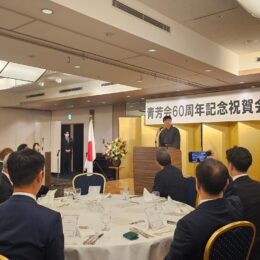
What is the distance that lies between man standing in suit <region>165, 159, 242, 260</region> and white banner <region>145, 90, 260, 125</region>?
5906 millimetres

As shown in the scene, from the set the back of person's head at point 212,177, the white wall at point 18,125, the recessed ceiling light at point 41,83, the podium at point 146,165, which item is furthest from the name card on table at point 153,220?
the white wall at point 18,125

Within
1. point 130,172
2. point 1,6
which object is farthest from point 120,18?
point 130,172

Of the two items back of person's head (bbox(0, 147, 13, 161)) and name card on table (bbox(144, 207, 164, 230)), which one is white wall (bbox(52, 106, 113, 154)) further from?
name card on table (bbox(144, 207, 164, 230))

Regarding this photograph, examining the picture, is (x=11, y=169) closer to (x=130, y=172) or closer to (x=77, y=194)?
(x=77, y=194)

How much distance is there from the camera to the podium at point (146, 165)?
6492mm

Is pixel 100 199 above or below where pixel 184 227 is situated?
below

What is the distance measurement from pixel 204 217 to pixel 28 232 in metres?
0.91

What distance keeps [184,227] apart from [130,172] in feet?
28.8

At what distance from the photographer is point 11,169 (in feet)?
5.18

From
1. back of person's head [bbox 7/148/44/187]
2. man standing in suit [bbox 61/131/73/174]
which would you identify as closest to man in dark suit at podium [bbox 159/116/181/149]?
back of person's head [bbox 7/148/44/187]

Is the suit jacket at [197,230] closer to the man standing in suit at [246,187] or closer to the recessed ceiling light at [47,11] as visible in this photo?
the man standing in suit at [246,187]

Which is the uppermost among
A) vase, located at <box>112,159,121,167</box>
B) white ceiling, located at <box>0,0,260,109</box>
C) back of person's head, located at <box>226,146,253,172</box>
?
white ceiling, located at <box>0,0,260,109</box>

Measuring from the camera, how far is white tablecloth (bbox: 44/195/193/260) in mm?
1990

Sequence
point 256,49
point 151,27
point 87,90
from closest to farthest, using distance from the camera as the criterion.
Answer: point 151,27 → point 256,49 → point 87,90
